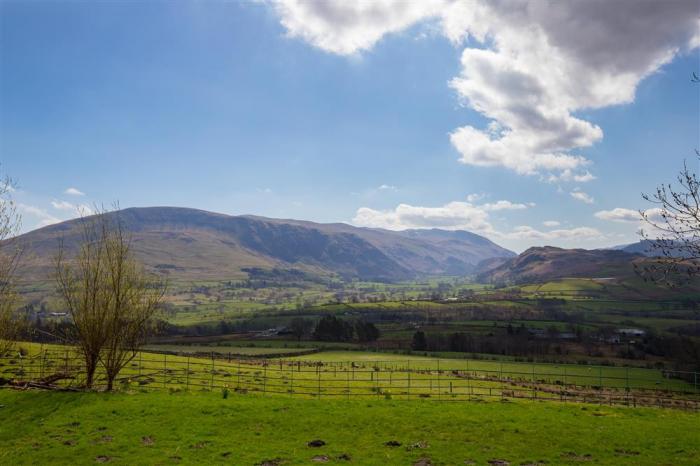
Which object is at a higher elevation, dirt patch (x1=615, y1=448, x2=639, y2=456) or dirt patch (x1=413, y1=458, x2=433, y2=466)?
dirt patch (x1=413, y1=458, x2=433, y2=466)

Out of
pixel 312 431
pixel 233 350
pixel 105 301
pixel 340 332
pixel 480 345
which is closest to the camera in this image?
pixel 312 431

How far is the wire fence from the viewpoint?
4169cm

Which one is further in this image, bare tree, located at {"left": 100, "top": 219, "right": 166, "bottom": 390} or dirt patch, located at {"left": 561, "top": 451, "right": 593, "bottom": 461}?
bare tree, located at {"left": 100, "top": 219, "right": 166, "bottom": 390}

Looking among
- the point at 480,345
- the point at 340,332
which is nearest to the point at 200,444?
the point at 480,345

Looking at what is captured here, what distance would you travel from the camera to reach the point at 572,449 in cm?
2514

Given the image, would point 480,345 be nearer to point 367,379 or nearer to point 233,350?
point 233,350

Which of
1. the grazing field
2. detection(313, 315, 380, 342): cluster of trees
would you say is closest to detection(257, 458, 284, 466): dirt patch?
the grazing field

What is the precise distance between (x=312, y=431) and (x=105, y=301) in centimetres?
2100

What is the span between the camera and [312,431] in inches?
1083

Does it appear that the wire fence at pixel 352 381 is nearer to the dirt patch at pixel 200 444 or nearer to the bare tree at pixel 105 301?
the bare tree at pixel 105 301

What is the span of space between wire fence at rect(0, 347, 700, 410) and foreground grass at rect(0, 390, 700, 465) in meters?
7.43

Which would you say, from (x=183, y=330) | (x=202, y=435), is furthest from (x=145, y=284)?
(x=183, y=330)

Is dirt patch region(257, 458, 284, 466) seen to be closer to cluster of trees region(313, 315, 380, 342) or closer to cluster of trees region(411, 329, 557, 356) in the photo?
cluster of trees region(411, 329, 557, 356)

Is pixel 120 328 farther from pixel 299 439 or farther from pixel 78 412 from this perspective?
pixel 299 439
